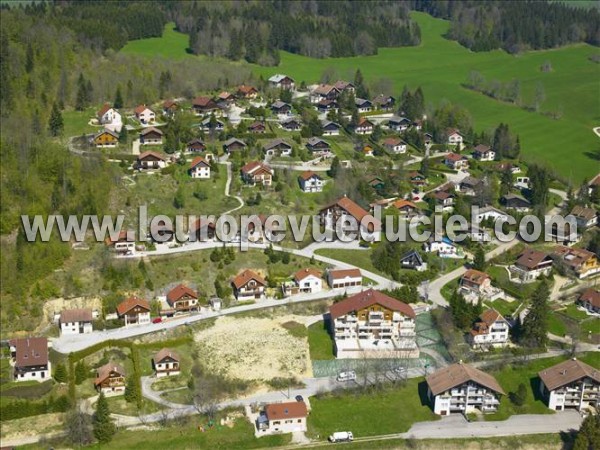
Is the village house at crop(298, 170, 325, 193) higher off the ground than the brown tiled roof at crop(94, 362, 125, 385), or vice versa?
the village house at crop(298, 170, 325, 193)

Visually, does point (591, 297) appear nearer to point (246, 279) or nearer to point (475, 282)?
point (475, 282)

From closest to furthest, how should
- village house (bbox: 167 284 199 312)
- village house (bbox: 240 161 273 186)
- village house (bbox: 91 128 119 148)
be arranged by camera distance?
village house (bbox: 167 284 199 312)
village house (bbox: 240 161 273 186)
village house (bbox: 91 128 119 148)

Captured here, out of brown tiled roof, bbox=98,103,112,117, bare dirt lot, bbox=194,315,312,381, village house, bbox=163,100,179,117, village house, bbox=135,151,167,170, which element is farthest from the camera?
village house, bbox=163,100,179,117

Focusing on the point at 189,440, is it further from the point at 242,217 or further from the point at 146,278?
the point at 242,217

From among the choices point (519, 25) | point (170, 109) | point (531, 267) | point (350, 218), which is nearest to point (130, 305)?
point (350, 218)

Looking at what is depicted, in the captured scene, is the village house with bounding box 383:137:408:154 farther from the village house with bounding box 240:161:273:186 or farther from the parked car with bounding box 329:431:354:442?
the parked car with bounding box 329:431:354:442

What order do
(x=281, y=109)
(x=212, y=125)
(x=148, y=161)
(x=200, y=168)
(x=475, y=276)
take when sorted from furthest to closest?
(x=281, y=109) → (x=212, y=125) → (x=200, y=168) → (x=148, y=161) → (x=475, y=276)

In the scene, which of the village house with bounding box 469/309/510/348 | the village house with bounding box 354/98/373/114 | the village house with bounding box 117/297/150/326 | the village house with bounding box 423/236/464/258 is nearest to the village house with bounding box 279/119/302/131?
the village house with bounding box 354/98/373/114
